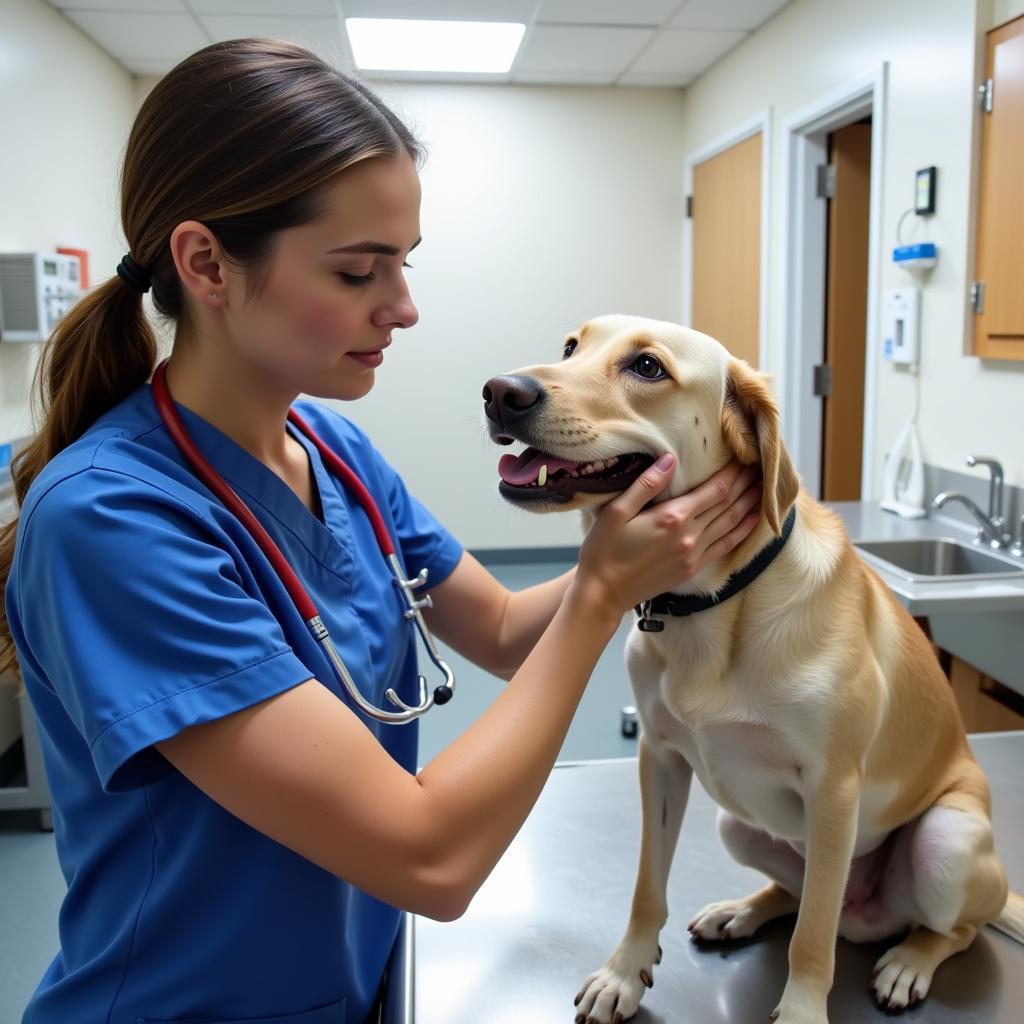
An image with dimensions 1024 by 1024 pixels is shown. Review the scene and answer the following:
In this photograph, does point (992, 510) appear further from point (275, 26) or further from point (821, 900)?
point (275, 26)

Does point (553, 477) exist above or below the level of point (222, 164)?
below

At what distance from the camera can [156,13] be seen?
3996 mm

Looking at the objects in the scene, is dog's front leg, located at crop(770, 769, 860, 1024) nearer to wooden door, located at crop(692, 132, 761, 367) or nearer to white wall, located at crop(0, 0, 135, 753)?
white wall, located at crop(0, 0, 135, 753)

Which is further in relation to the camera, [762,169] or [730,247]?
[730,247]

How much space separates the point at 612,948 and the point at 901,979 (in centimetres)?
30

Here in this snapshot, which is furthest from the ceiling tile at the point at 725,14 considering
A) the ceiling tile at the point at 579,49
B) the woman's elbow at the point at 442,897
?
the woman's elbow at the point at 442,897

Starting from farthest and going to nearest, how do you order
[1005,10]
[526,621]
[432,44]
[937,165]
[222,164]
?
1. [432,44]
2. [937,165]
3. [1005,10]
4. [526,621]
5. [222,164]

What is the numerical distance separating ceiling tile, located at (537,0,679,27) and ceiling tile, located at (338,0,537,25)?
0.09 m

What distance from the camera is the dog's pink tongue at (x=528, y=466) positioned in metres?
0.93

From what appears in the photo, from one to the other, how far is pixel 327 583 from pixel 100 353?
33 cm

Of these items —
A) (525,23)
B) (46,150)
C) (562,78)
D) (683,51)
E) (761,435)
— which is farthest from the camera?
(562,78)

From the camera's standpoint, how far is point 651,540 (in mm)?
885

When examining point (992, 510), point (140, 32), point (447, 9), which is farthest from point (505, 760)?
point (140, 32)

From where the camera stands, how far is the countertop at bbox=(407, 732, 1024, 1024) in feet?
3.19
